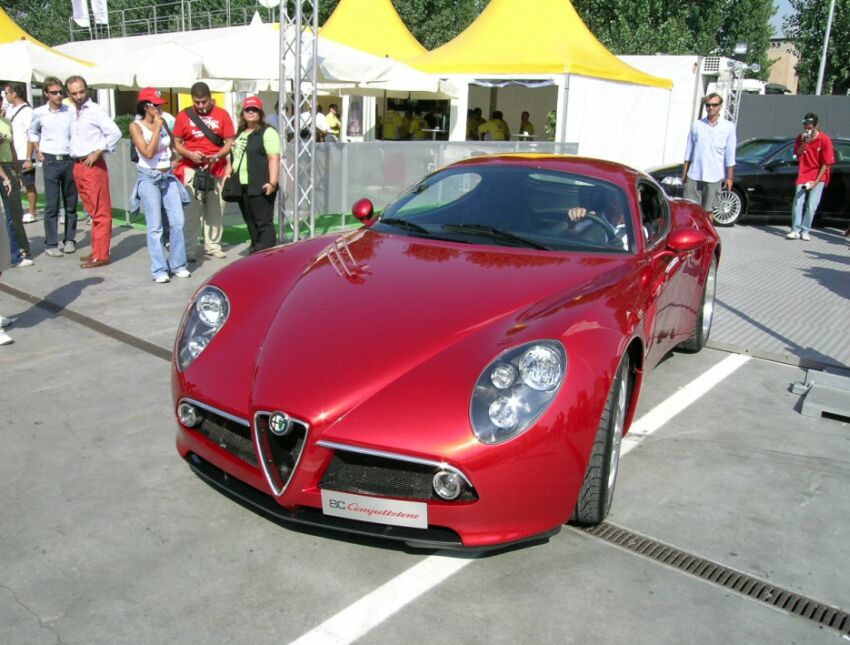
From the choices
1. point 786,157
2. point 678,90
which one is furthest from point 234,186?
point 678,90

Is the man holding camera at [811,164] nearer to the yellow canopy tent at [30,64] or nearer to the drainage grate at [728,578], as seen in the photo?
the drainage grate at [728,578]

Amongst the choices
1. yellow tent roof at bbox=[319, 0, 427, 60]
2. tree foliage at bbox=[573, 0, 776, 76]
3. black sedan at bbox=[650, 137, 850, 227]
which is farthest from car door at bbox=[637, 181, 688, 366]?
tree foliage at bbox=[573, 0, 776, 76]

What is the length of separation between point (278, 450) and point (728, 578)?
1.80 metres

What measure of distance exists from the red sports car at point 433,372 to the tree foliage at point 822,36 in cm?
3883

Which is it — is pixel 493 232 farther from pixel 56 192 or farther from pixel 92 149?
pixel 56 192

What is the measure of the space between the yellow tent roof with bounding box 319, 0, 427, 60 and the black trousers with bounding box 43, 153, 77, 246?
14.3m

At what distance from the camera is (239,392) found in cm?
304

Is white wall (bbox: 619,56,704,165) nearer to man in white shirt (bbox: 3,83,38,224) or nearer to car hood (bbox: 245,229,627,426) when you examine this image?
man in white shirt (bbox: 3,83,38,224)

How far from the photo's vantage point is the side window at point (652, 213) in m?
4.42

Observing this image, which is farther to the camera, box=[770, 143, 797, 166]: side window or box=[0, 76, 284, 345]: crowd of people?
box=[770, 143, 797, 166]: side window

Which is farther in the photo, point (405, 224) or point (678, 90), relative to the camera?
point (678, 90)

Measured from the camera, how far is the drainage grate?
2.90 meters

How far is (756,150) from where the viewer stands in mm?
13539

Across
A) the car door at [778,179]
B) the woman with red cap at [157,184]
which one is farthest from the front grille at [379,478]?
the car door at [778,179]
